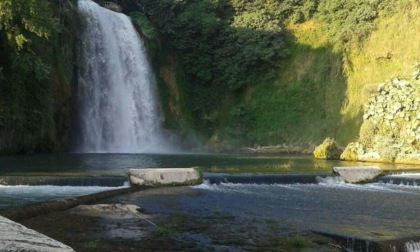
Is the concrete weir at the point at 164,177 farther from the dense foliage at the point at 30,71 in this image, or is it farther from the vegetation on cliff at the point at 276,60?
the vegetation on cliff at the point at 276,60

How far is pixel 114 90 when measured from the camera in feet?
115

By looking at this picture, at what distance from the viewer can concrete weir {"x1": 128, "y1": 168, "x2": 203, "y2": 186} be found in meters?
15.0

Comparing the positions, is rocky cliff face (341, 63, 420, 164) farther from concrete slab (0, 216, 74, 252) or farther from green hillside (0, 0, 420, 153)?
concrete slab (0, 216, 74, 252)

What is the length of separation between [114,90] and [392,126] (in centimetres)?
1908

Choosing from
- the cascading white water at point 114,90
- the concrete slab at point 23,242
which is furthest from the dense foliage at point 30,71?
the concrete slab at point 23,242

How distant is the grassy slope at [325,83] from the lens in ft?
113

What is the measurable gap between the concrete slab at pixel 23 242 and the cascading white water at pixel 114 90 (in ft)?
94.6

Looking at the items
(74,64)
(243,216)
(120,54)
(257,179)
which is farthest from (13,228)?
(120,54)

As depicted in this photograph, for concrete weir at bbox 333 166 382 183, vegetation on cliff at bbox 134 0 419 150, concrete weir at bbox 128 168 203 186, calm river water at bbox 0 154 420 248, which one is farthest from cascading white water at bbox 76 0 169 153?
concrete weir at bbox 333 166 382 183

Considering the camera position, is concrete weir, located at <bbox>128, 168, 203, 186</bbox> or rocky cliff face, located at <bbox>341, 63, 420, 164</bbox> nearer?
concrete weir, located at <bbox>128, 168, 203, 186</bbox>

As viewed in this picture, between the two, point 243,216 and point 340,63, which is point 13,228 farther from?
point 340,63

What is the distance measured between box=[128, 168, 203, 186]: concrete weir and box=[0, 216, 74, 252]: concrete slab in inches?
394

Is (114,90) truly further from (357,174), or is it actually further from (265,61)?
(357,174)

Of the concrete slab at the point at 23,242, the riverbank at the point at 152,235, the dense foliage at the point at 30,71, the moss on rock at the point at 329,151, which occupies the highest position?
the dense foliage at the point at 30,71
